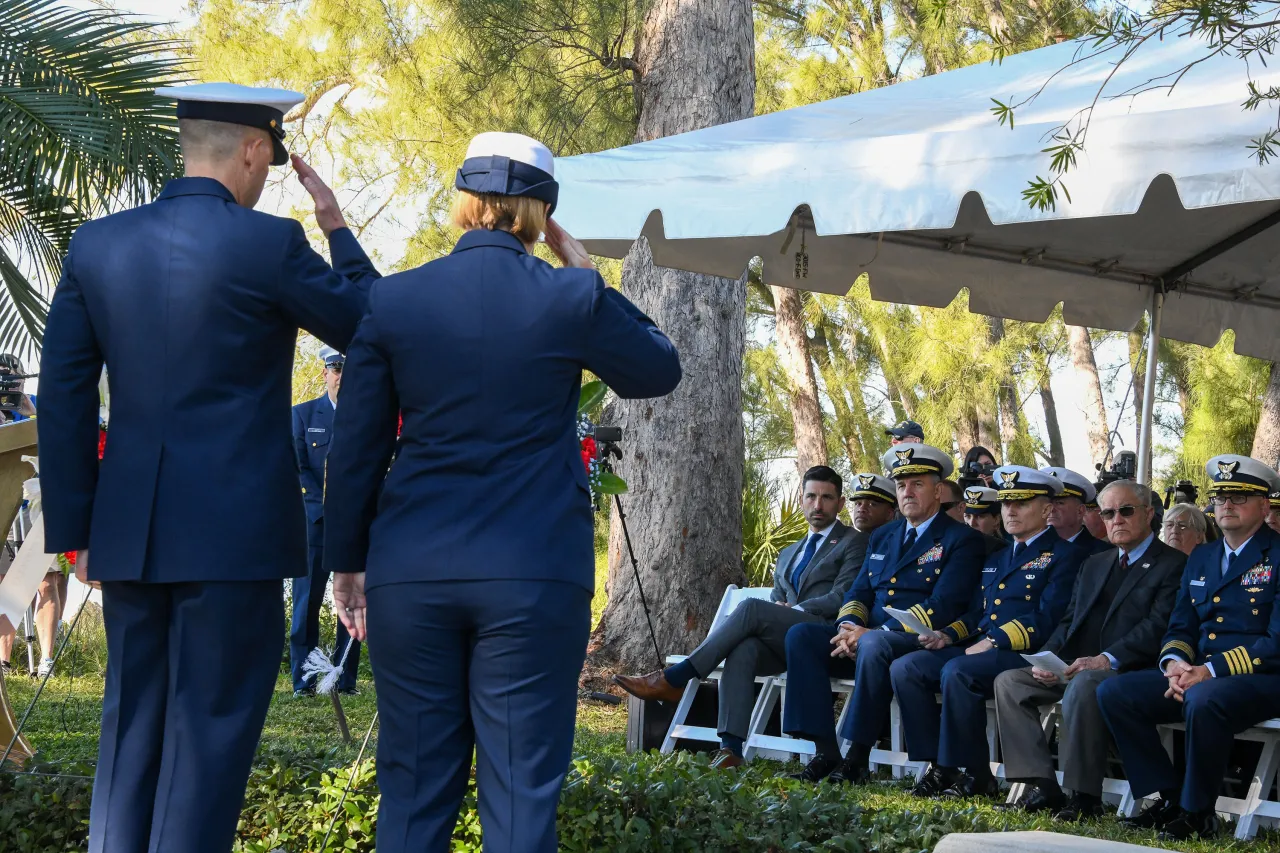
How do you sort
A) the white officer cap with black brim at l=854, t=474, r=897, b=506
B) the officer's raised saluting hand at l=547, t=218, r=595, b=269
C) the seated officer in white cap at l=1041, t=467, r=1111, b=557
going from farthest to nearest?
1. the white officer cap with black brim at l=854, t=474, r=897, b=506
2. the seated officer in white cap at l=1041, t=467, r=1111, b=557
3. the officer's raised saluting hand at l=547, t=218, r=595, b=269

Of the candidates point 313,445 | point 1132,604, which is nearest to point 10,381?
point 313,445

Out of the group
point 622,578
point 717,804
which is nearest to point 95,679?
point 622,578

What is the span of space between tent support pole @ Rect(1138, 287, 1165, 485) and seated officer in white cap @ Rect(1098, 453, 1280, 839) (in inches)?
60.8

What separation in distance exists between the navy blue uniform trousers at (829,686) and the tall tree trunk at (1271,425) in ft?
27.3

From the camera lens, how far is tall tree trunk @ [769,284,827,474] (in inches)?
720

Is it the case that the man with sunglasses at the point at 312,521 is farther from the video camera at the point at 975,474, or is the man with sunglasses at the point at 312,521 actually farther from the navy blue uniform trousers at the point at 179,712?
the navy blue uniform trousers at the point at 179,712

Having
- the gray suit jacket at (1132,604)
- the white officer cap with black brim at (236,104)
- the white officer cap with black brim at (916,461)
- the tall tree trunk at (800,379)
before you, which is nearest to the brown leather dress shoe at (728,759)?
the gray suit jacket at (1132,604)

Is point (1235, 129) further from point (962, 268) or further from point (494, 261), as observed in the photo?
point (962, 268)

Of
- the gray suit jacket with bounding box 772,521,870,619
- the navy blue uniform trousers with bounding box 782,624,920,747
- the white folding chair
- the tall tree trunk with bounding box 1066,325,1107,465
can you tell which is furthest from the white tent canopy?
the tall tree trunk with bounding box 1066,325,1107,465

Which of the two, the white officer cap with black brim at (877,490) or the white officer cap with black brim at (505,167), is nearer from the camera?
the white officer cap with black brim at (505,167)

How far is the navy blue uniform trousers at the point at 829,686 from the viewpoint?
6.77 meters

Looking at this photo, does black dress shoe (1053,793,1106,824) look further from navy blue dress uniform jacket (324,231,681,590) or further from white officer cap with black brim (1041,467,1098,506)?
navy blue dress uniform jacket (324,231,681,590)

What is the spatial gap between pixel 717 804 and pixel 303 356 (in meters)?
13.4

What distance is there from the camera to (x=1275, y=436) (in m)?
13.9
